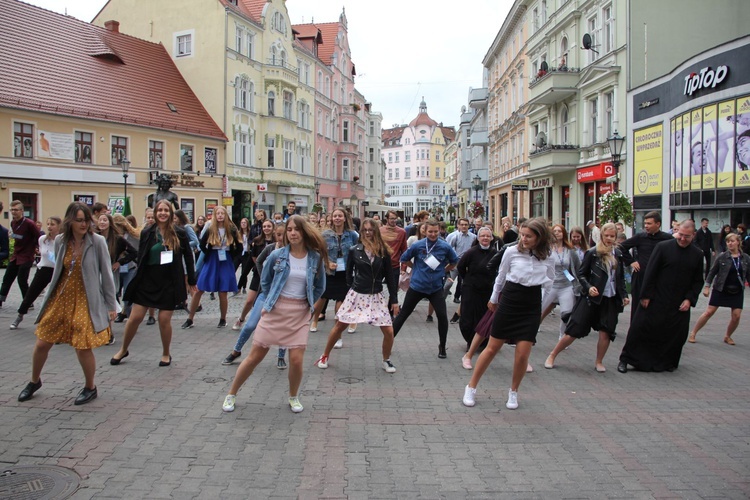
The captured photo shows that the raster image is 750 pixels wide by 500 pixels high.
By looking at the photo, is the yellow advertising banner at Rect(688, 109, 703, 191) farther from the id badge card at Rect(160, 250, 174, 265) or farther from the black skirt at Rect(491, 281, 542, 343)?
the id badge card at Rect(160, 250, 174, 265)

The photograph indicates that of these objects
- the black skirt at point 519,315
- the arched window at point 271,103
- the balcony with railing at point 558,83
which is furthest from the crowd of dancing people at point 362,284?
the arched window at point 271,103

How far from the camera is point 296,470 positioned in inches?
170

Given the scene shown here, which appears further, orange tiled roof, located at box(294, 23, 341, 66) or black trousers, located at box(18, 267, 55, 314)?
orange tiled roof, located at box(294, 23, 341, 66)

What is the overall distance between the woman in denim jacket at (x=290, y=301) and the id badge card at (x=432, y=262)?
2.50 m

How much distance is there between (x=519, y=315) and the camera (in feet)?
18.9

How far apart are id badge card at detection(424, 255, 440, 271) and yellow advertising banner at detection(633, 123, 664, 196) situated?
15729 mm

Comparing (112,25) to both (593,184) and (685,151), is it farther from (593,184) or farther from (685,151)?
(685,151)

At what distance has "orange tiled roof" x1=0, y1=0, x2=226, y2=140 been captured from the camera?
89.1 ft

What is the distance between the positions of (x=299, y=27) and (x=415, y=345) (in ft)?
161

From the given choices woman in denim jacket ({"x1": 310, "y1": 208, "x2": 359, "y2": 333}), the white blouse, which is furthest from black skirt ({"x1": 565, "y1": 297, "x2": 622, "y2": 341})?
woman in denim jacket ({"x1": 310, "y1": 208, "x2": 359, "y2": 333})

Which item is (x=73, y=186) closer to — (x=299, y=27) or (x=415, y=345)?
(x=415, y=345)

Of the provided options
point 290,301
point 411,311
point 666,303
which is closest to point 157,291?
point 290,301

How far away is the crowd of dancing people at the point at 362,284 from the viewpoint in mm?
5629

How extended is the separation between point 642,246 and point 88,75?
2987 cm
